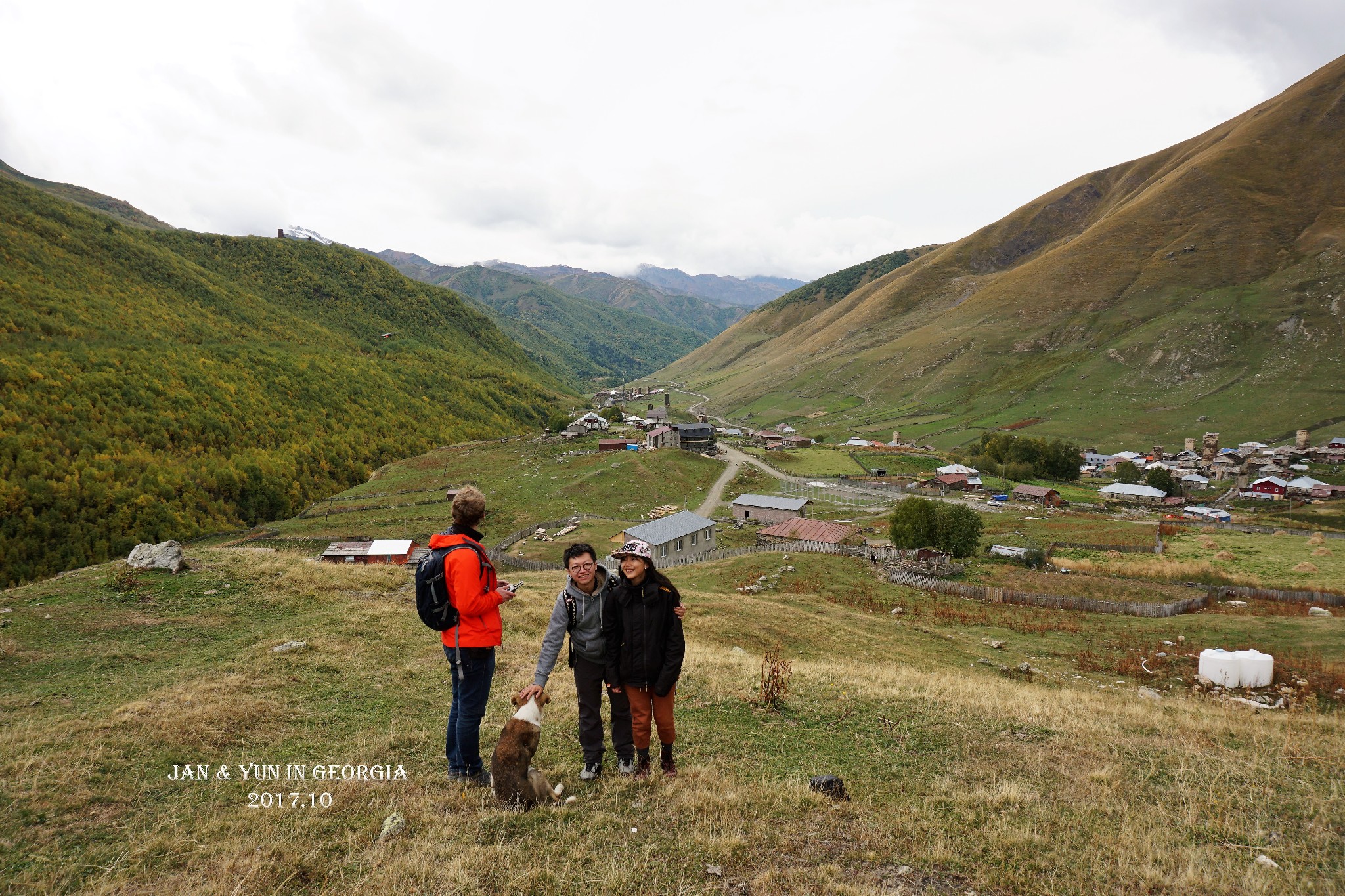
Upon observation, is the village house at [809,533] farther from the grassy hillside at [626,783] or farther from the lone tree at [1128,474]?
the lone tree at [1128,474]

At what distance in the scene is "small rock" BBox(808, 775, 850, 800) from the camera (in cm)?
721

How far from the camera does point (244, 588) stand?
18.7 m

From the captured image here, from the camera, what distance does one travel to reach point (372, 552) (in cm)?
4884

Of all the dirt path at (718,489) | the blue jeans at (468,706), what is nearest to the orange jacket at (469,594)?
the blue jeans at (468,706)

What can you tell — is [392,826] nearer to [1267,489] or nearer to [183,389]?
[183,389]

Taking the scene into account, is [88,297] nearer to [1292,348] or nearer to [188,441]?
[188,441]

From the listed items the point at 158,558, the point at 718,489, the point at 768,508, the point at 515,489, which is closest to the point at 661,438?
the point at 718,489

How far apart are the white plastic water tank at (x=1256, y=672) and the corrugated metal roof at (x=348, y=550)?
54.9 metres

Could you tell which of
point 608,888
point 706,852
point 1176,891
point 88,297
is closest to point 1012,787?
point 1176,891

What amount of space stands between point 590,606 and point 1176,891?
21.0 ft

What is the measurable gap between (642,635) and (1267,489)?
341 feet

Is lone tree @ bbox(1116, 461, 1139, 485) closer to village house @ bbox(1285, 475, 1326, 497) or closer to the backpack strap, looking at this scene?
village house @ bbox(1285, 475, 1326, 497)

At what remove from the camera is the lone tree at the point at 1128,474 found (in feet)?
256

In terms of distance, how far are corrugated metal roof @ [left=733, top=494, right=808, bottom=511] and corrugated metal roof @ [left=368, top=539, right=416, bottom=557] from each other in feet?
108
